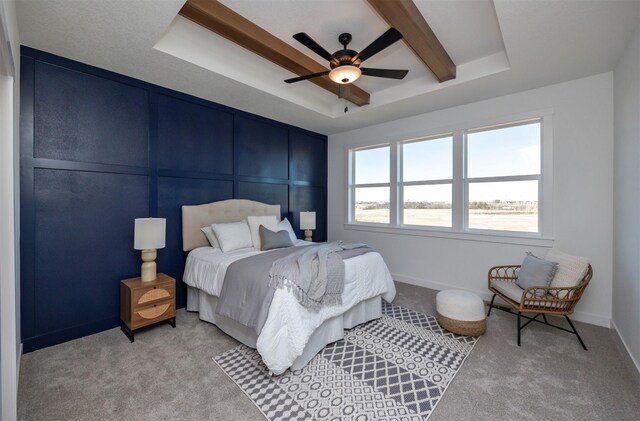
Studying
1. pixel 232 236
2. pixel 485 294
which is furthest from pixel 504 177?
pixel 232 236

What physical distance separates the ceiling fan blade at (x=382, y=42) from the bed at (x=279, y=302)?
188cm

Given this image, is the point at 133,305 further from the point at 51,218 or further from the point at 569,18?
the point at 569,18

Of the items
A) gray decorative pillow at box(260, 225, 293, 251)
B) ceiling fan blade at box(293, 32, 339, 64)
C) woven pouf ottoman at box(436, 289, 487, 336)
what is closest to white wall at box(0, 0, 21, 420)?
ceiling fan blade at box(293, 32, 339, 64)

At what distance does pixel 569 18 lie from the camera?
2.05m

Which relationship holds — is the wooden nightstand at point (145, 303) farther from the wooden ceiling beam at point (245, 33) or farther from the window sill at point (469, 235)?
the window sill at point (469, 235)

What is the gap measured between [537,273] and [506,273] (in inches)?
25.5

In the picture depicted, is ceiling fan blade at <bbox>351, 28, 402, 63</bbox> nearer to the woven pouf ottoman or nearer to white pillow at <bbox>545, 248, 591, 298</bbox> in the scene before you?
the woven pouf ottoman

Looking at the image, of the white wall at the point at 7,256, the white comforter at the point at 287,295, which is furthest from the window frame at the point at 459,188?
the white wall at the point at 7,256

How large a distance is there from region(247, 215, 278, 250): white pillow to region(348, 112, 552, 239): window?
1.94m

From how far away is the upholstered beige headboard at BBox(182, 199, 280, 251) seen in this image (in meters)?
3.40

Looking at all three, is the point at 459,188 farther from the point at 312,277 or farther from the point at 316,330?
the point at 316,330

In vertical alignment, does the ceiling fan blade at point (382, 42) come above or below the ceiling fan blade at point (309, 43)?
below

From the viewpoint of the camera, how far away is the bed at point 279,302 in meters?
2.02

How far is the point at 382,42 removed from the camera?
7.04 ft
